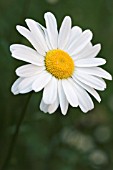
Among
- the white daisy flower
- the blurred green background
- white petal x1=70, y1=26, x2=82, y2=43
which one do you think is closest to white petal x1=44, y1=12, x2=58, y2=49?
the white daisy flower

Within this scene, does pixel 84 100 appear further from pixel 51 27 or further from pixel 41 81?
pixel 51 27

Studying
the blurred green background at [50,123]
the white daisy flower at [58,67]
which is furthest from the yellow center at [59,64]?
the blurred green background at [50,123]

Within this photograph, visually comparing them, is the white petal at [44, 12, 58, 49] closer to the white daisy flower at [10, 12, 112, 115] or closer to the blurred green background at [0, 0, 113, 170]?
the white daisy flower at [10, 12, 112, 115]

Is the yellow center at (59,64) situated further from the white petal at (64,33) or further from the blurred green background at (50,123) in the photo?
the blurred green background at (50,123)

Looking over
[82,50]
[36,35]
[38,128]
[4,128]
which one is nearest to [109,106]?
[38,128]

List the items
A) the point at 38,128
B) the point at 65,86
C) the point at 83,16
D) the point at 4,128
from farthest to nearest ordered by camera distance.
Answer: the point at 83,16, the point at 38,128, the point at 4,128, the point at 65,86

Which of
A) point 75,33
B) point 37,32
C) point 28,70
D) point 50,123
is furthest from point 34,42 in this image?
point 50,123

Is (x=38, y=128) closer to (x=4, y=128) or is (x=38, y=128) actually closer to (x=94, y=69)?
(x=4, y=128)
